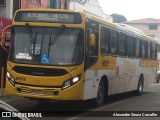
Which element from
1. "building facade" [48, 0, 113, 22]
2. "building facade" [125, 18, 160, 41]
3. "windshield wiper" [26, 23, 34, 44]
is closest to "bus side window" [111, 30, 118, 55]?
"windshield wiper" [26, 23, 34, 44]

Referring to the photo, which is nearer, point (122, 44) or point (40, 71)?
point (40, 71)

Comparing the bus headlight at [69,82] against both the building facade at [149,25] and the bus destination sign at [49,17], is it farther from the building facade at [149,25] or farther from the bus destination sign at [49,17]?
the building facade at [149,25]

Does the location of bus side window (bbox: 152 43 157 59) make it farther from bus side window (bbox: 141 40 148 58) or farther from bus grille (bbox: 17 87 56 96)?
bus grille (bbox: 17 87 56 96)

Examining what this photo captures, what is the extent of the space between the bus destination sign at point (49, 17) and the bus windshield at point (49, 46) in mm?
270

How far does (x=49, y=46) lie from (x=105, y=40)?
9.33ft

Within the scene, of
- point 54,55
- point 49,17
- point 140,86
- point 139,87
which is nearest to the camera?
point 54,55

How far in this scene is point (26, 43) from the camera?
12180mm

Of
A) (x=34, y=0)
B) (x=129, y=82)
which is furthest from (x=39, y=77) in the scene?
(x=34, y=0)

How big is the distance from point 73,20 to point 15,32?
1.71 m

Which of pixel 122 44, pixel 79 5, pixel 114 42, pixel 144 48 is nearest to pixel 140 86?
pixel 144 48

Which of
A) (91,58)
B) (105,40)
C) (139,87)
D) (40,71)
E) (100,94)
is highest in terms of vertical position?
(105,40)

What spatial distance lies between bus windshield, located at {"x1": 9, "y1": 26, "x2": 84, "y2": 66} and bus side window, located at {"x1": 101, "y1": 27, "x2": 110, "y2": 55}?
1.97m

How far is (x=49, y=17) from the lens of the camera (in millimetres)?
12336

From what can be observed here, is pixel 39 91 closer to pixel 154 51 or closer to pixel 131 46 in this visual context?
pixel 131 46
